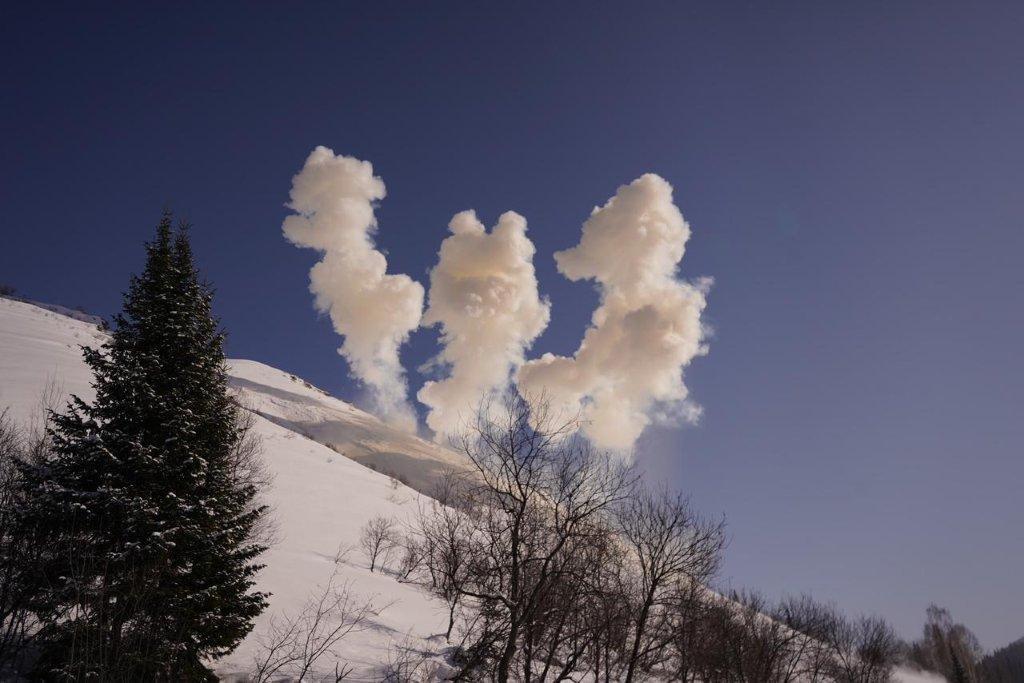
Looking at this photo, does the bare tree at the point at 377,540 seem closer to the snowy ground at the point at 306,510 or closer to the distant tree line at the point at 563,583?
the snowy ground at the point at 306,510

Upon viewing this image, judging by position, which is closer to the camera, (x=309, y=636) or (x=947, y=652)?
(x=309, y=636)

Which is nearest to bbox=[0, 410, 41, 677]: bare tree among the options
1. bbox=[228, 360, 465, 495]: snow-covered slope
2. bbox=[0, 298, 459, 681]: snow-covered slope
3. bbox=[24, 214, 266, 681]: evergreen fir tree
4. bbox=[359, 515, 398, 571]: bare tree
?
bbox=[24, 214, 266, 681]: evergreen fir tree

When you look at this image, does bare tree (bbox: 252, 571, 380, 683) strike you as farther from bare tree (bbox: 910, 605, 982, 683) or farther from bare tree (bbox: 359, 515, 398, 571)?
bare tree (bbox: 910, 605, 982, 683)

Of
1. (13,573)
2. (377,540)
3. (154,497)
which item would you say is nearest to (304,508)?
(377,540)

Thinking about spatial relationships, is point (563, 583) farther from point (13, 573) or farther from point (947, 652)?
point (947, 652)

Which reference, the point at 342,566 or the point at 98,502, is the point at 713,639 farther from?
the point at 98,502

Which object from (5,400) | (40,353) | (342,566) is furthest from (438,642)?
(40,353)
